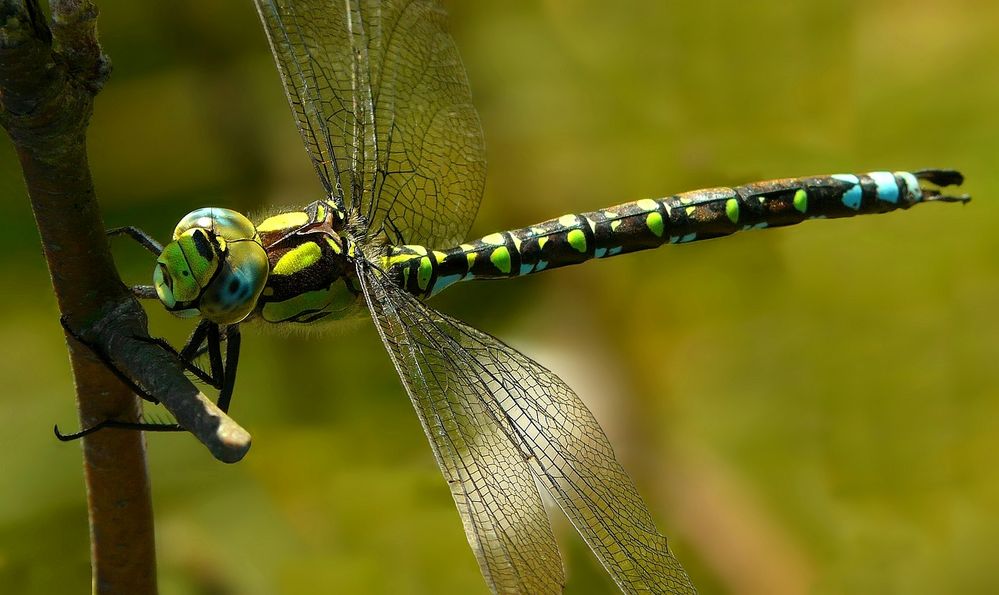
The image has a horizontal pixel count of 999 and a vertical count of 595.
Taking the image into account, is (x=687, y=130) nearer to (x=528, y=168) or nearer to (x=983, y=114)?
(x=528, y=168)

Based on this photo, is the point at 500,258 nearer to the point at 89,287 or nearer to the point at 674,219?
the point at 674,219

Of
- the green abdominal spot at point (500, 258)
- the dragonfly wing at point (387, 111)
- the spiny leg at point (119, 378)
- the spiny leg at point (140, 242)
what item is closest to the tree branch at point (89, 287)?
the spiny leg at point (119, 378)

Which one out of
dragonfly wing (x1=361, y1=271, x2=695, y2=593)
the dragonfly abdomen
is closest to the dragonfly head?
dragonfly wing (x1=361, y1=271, x2=695, y2=593)

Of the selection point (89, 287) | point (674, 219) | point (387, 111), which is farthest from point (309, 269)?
point (674, 219)

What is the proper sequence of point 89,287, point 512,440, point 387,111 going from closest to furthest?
1. point 89,287
2. point 512,440
3. point 387,111

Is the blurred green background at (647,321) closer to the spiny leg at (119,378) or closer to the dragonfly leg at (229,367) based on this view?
the dragonfly leg at (229,367)

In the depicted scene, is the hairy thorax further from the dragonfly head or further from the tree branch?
the tree branch

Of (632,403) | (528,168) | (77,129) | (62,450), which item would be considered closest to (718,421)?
(632,403)
